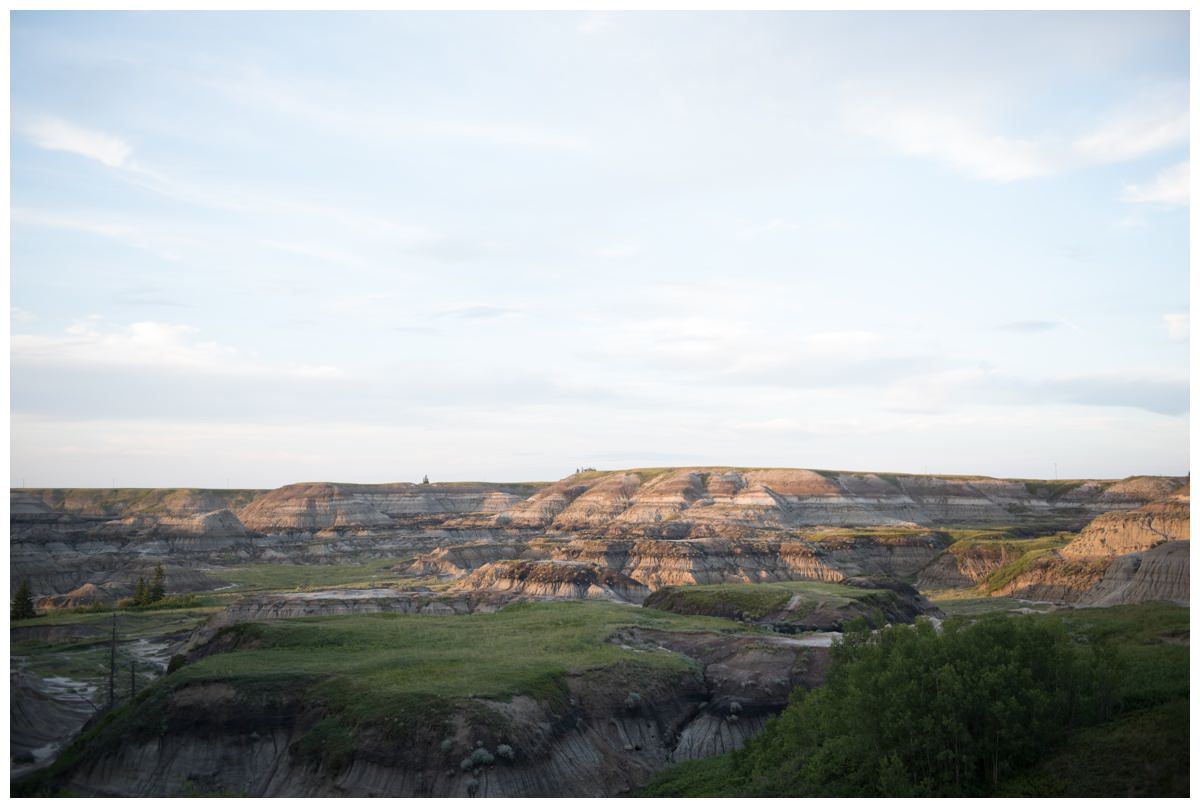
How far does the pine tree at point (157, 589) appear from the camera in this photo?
12406 centimetres

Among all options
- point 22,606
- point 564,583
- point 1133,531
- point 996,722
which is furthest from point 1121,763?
point 22,606

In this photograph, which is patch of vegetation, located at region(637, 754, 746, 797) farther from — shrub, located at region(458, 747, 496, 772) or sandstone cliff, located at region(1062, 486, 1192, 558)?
sandstone cliff, located at region(1062, 486, 1192, 558)

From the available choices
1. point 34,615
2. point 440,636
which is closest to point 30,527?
point 34,615

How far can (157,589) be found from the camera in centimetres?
12594

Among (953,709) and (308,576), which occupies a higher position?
(953,709)

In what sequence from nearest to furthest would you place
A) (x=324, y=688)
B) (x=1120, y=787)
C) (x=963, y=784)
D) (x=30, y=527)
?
(x=1120, y=787) < (x=963, y=784) < (x=324, y=688) < (x=30, y=527)

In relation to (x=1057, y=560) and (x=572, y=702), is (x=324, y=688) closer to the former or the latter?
(x=572, y=702)

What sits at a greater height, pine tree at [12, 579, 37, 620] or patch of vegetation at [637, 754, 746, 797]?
patch of vegetation at [637, 754, 746, 797]

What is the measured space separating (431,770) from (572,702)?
1098 cm

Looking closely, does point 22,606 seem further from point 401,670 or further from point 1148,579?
point 1148,579

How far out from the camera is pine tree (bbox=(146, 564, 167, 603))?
407 feet

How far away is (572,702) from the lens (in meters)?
48.9

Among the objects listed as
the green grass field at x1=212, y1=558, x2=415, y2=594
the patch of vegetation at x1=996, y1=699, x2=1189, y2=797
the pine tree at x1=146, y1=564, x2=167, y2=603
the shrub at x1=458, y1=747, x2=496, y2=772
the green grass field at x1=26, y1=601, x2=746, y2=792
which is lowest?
the green grass field at x1=212, y1=558, x2=415, y2=594

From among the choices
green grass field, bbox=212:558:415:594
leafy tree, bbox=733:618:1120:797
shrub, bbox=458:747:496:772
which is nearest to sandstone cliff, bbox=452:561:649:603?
green grass field, bbox=212:558:415:594
